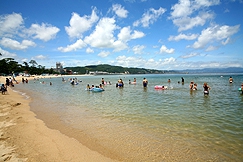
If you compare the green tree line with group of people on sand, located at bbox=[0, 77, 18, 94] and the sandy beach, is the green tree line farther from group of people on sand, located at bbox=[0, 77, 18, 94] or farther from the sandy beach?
the sandy beach

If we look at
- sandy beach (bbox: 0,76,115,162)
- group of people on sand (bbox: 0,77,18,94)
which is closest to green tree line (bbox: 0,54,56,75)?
group of people on sand (bbox: 0,77,18,94)

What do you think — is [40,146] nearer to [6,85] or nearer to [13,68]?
[6,85]

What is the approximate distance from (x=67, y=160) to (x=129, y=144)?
7.89 feet

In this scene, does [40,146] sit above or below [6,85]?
below

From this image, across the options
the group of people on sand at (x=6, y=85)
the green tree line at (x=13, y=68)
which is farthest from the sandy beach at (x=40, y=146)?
the green tree line at (x=13, y=68)

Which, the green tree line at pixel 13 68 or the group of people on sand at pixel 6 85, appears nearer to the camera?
the group of people on sand at pixel 6 85

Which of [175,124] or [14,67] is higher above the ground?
[14,67]

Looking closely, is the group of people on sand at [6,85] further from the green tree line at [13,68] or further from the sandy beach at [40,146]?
the green tree line at [13,68]

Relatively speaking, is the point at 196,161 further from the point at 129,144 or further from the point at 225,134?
the point at 225,134

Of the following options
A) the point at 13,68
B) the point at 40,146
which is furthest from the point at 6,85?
the point at 13,68

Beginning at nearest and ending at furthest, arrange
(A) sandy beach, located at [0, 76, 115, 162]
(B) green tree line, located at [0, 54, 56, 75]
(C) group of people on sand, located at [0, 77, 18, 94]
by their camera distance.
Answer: (A) sandy beach, located at [0, 76, 115, 162], (C) group of people on sand, located at [0, 77, 18, 94], (B) green tree line, located at [0, 54, 56, 75]

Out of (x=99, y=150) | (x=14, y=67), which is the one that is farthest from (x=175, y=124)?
(x=14, y=67)

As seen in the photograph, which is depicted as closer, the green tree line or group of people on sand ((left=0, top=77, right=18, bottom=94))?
group of people on sand ((left=0, top=77, right=18, bottom=94))

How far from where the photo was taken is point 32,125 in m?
8.12
